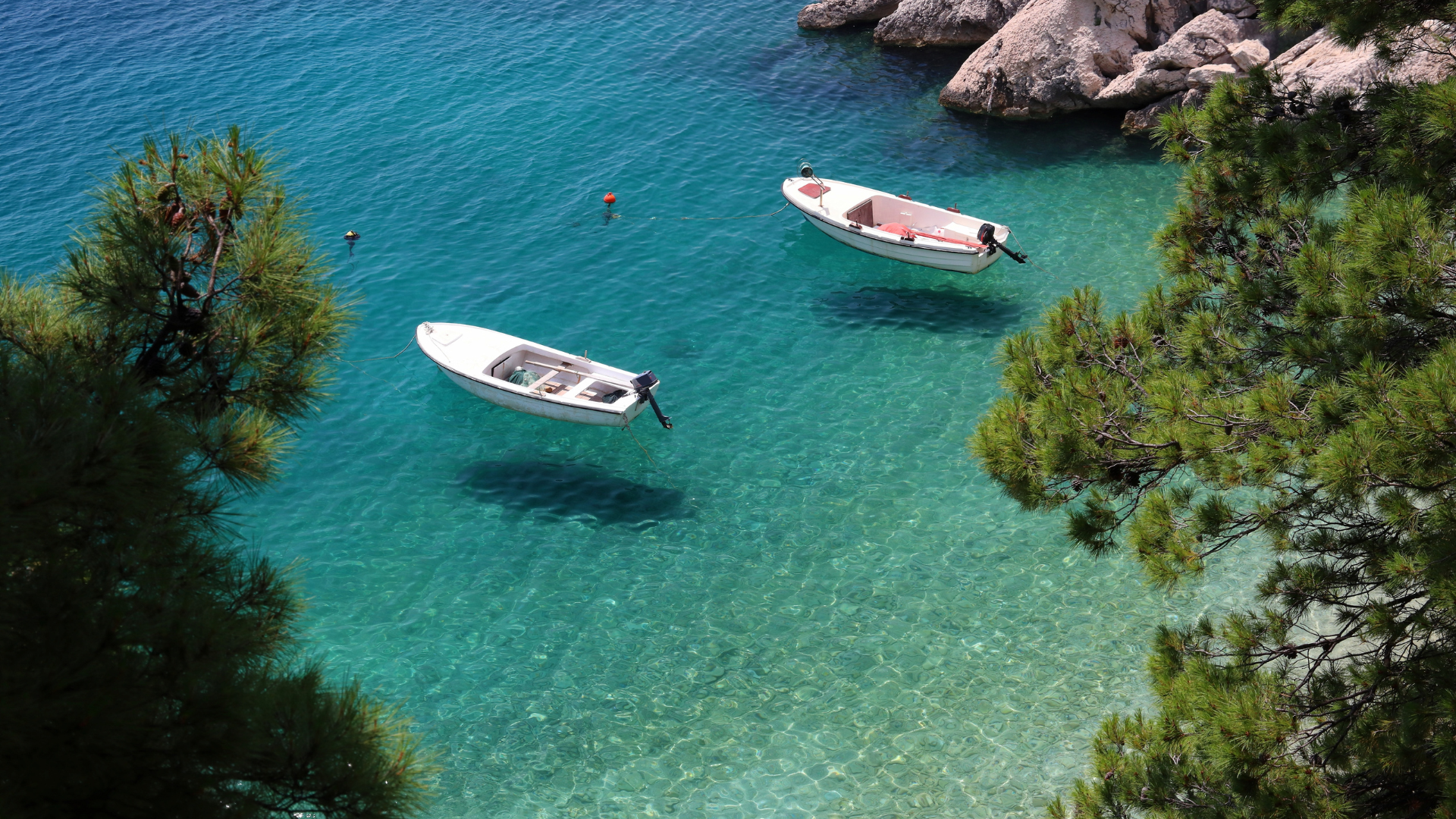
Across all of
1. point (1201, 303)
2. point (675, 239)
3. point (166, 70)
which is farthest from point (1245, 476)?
point (166, 70)

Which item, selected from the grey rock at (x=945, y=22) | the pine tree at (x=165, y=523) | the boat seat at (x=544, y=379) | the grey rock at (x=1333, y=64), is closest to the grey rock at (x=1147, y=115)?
the grey rock at (x=1333, y=64)

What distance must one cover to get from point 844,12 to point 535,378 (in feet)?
72.6

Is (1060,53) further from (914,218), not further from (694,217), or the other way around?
(694,217)

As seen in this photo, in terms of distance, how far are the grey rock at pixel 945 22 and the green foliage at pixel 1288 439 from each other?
2417 centimetres

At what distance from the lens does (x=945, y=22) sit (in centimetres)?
3253

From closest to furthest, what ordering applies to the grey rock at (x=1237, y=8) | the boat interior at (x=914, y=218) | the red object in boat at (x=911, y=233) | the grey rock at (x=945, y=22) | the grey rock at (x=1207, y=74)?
the red object in boat at (x=911, y=233)
the boat interior at (x=914, y=218)
the grey rock at (x=1207, y=74)
the grey rock at (x=1237, y=8)
the grey rock at (x=945, y=22)

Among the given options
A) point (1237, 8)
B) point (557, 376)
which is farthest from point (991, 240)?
point (1237, 8)

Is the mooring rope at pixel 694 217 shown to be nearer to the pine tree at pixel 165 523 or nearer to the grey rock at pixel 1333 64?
the grey rock at pixel 1333 64

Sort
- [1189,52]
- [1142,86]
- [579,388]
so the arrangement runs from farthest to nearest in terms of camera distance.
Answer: [1142,86] < [1189,52] < [579,388]

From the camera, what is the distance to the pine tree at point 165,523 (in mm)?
4898

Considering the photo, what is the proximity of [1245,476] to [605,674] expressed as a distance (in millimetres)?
9470

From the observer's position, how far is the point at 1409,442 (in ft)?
20.0

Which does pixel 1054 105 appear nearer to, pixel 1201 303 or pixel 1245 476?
pixel 1201 303

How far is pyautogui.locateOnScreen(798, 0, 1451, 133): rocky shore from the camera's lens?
25266 millimetres
